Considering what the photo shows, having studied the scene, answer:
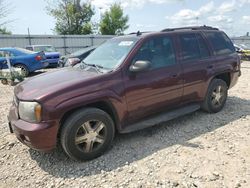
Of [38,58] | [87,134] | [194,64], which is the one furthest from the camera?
[38,58]

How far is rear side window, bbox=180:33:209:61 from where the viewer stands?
4738 millimetres

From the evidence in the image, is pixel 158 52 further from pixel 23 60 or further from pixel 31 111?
pixel 23 60

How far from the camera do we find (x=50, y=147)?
339 centimetres

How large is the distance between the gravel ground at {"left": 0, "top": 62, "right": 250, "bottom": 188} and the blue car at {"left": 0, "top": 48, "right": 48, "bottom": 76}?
7.55 meters

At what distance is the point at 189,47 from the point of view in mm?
4844

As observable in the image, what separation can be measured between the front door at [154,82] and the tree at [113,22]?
3464 cm

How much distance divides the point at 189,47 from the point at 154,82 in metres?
1.22

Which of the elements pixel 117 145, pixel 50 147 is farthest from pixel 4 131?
pixel 117 145

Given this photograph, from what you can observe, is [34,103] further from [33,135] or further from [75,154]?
[75,154]

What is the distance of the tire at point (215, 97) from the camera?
5.26 m

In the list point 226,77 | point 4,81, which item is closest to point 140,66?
point 226,77

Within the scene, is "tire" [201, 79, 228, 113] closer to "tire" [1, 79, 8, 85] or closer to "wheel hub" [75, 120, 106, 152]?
"wheel hub" [75, 120, 106, 152]

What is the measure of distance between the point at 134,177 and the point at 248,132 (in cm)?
242

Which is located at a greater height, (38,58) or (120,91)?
(120,91)
